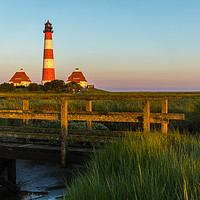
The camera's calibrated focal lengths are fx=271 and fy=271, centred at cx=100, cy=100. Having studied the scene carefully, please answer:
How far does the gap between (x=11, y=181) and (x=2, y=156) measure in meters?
0.73

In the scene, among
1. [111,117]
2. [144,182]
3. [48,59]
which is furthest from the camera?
[48,59]

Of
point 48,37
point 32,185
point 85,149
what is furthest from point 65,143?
point 48,37

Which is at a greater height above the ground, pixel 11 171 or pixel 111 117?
pixel 111 117

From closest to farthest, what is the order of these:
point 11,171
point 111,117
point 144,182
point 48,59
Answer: point 144,182, point 111,117, point 11,171, point 48,59

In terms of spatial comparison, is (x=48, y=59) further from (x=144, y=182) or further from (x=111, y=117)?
(x=144, y=182)

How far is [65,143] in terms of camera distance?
657 cm

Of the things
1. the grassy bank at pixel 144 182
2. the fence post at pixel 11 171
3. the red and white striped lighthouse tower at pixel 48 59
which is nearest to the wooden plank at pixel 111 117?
the grassy bank at pixel 144 182

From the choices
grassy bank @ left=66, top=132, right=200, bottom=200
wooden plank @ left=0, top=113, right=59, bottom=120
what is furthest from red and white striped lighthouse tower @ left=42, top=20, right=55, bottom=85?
grassy bank @ left=66, top=132, right=200, bottom=200

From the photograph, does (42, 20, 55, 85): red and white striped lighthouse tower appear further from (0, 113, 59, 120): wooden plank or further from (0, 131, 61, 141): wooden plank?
(0, 131, 61, 141): wooden plank

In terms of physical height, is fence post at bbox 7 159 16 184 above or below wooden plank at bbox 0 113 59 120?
below

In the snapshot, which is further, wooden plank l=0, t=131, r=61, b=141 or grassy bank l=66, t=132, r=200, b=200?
wooden plank l=0, t=131, r=61, b=141

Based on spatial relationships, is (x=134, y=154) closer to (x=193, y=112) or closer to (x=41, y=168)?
(x=41, y=168)

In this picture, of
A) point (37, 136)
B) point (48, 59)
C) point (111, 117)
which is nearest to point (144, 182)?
point (111, 117)

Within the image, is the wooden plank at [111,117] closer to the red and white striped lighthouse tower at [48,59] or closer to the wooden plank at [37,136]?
the wooden plank at [37,136]
